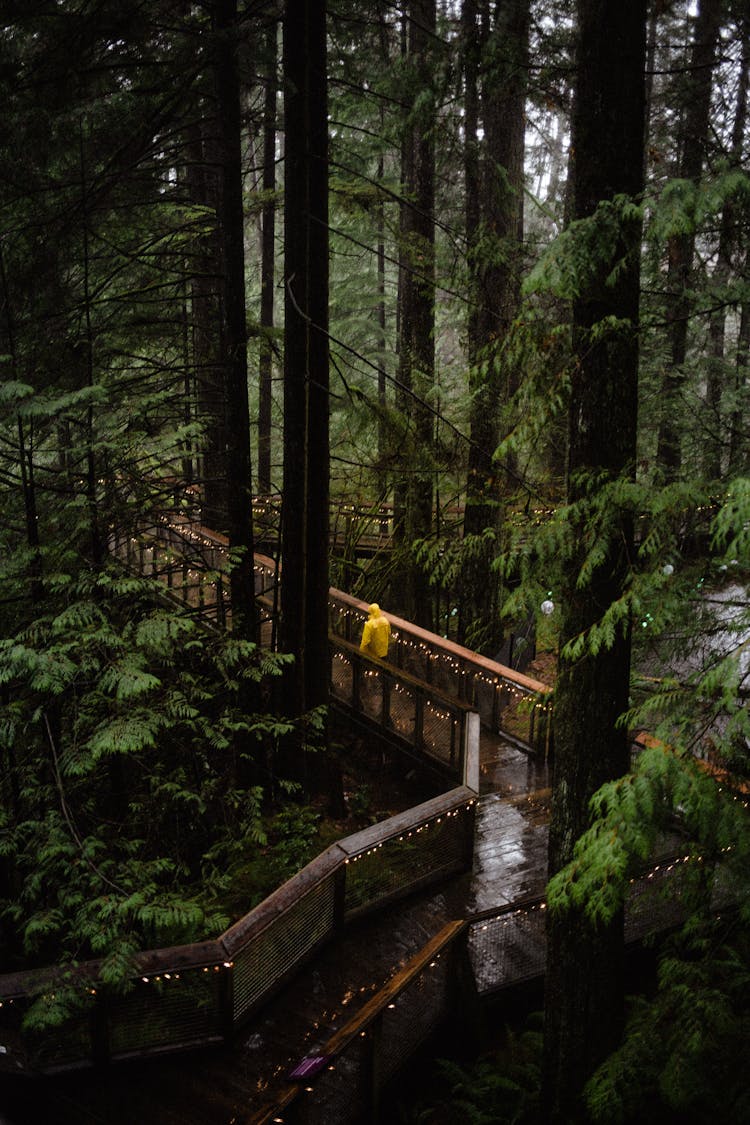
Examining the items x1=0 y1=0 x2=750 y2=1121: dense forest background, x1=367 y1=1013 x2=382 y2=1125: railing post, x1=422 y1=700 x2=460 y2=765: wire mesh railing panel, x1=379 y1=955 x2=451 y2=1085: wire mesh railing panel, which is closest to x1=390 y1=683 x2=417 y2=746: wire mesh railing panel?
x1=422 y1=700 x2=460 y2=765: wire mesh railing panel

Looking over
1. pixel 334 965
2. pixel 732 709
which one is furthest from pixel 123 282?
pixel 732 709

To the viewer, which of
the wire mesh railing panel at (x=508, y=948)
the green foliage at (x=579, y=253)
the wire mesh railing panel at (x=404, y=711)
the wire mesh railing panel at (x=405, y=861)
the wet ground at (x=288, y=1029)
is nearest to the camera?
the green foliage at (x=579, y=253)

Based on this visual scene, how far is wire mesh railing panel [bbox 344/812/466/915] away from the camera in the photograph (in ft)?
27.5

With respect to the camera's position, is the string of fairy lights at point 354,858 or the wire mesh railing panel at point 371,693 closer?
the string of fairy lights at point 354,858

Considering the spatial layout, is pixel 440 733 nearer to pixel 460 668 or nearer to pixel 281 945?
pixel 460 668

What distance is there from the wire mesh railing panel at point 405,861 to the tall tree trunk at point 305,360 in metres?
2.29

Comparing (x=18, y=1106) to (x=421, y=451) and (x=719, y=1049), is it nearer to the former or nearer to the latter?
(x=719, y=1049)

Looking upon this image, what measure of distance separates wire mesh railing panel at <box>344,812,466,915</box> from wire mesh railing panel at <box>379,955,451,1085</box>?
48.9 inches

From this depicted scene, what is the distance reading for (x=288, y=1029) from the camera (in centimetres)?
714

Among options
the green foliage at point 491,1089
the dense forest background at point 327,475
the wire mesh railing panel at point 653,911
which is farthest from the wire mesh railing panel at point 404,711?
the green foliage at point 491,1089

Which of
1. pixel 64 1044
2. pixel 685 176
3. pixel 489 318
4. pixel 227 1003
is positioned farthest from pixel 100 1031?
pixel 685 176

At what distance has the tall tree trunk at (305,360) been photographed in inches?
335

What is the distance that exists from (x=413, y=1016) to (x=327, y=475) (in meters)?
6.10

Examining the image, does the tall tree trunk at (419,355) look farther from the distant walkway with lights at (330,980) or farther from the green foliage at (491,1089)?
the green foliage at (491,1089)
